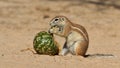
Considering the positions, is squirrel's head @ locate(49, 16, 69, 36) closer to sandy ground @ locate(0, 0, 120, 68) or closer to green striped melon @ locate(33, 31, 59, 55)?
green striped melon @ locate(33, 31, 59, 55)

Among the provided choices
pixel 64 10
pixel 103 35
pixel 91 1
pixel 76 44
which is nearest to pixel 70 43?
pixel 76 44

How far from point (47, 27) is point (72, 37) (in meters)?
6.27

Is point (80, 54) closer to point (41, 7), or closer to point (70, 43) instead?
point (70, 43)

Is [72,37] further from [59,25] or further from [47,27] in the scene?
[47,27]

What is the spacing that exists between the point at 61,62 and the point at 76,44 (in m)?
0.88

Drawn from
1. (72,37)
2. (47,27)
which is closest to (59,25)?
(72,37)

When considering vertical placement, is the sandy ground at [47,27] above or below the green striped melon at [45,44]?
below

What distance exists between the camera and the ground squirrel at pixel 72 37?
32.1 ft

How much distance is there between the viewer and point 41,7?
1833 centimetres

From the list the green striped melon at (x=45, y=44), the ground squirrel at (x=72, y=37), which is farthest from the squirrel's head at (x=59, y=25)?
the green striped melon at (x=45, y=44)

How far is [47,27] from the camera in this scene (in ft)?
52.7

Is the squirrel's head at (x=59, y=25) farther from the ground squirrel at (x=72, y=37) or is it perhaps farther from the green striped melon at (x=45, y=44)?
the green striped melon at (x=45, y=44)

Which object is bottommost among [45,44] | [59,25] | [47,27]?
[47,27]

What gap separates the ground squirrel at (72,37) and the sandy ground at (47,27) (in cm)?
21
